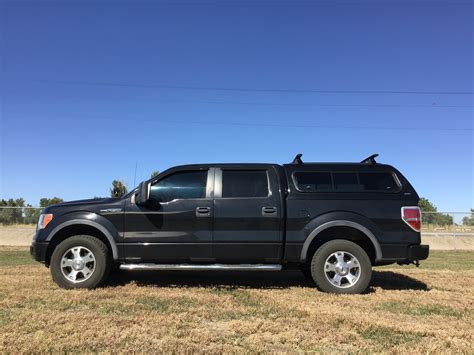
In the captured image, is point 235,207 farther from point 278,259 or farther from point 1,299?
point 1,299

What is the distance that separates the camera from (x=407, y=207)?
6.70 m

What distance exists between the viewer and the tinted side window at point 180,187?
6840 mm

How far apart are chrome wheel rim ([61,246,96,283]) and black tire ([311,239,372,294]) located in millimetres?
3300

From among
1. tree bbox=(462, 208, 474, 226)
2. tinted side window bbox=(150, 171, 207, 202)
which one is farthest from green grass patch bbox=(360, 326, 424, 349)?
A: tree bbox=(462, 208, 474, 226)

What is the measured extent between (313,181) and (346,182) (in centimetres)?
51

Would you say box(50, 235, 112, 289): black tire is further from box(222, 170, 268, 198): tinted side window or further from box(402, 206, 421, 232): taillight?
box(402, 206, 421, 232): taillight

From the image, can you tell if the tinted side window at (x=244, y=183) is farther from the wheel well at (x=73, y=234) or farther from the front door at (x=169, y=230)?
the wheel well at (x=73, y=234)

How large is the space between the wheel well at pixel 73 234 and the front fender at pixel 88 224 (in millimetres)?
109

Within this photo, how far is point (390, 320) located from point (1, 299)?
4.80m

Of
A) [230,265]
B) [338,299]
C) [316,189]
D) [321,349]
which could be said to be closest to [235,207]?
[230,265]

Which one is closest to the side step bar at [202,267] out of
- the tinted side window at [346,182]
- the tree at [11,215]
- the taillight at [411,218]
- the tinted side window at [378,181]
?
the tinted side window at [346,182]

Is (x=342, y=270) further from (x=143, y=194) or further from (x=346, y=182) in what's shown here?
(x=143, y=194)

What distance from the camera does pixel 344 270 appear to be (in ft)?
21.8

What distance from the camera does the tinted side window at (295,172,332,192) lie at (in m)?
6.89
